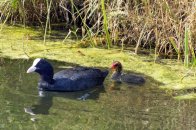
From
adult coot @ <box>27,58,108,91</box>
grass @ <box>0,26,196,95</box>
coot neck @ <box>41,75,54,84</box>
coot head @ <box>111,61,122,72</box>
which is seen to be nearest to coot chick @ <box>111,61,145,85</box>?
coot head @ <box>111,61,122,72</box>

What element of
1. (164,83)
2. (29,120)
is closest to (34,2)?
(164,83)

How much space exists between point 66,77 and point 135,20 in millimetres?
1603

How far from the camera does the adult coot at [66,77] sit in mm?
6582

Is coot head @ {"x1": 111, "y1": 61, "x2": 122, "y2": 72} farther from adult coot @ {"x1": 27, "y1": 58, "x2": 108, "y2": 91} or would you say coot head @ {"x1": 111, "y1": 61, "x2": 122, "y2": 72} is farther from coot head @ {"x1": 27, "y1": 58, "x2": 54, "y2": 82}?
coot head @ {"x1": 27, "y1": 58, "x2": 54, "y2": 82}

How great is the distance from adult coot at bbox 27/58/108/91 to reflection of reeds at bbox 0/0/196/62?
0.77 metres

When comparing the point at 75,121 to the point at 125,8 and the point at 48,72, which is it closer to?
the point at 48,72

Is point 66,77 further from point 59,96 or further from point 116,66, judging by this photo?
point 116,66

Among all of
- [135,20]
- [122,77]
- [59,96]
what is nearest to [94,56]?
[135,20]

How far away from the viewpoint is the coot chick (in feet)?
21.8

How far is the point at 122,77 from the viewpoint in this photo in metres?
6.81

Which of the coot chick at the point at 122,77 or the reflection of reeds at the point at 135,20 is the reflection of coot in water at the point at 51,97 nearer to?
the coot chick at the point at 122,77

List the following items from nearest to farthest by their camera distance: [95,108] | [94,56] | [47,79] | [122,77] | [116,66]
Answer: [95,108], [47,79], [122,77], [116,66], [94,56]

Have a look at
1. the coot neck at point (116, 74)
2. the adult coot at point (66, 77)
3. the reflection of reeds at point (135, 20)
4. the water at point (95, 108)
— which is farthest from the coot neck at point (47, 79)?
the reflection of reeds at point (135, 20)

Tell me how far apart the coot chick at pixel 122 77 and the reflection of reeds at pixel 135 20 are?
541 millimetres
